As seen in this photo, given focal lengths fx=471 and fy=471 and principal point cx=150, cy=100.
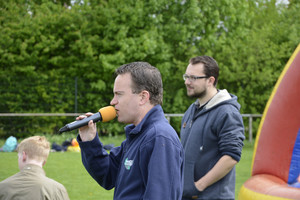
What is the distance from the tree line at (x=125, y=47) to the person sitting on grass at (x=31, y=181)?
15619 mm

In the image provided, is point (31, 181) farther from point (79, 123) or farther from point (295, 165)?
point (295, 165)

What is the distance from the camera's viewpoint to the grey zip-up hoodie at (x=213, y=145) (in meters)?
4.05

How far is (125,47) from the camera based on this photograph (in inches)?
828

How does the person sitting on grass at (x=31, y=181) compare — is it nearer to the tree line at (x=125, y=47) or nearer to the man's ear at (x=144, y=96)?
the man's ear at (x=144, y=96)

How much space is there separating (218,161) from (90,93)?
17036 millimetres

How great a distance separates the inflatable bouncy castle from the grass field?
4369mm

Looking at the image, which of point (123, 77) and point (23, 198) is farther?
point (23, 198)

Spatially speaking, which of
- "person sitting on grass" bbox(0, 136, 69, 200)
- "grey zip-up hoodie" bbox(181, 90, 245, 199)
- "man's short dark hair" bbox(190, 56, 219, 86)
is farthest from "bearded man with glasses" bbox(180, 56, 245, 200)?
"person sitting on grass" bbox(0, 136, 69, 200)

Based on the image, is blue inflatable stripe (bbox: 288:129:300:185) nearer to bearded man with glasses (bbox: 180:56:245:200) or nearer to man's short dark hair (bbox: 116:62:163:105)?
bearded man with glasses (bbox: 180:56:245:200)

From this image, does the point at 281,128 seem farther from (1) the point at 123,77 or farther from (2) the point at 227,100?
(1) the point at 123,77

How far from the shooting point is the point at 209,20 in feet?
76.3

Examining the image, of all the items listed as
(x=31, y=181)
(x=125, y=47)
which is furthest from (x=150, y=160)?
(x=125, y=47)

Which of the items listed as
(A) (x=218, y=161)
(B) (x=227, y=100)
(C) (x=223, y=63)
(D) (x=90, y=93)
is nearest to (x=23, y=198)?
(A) (x=218, y=161)

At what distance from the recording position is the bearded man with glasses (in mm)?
4027
